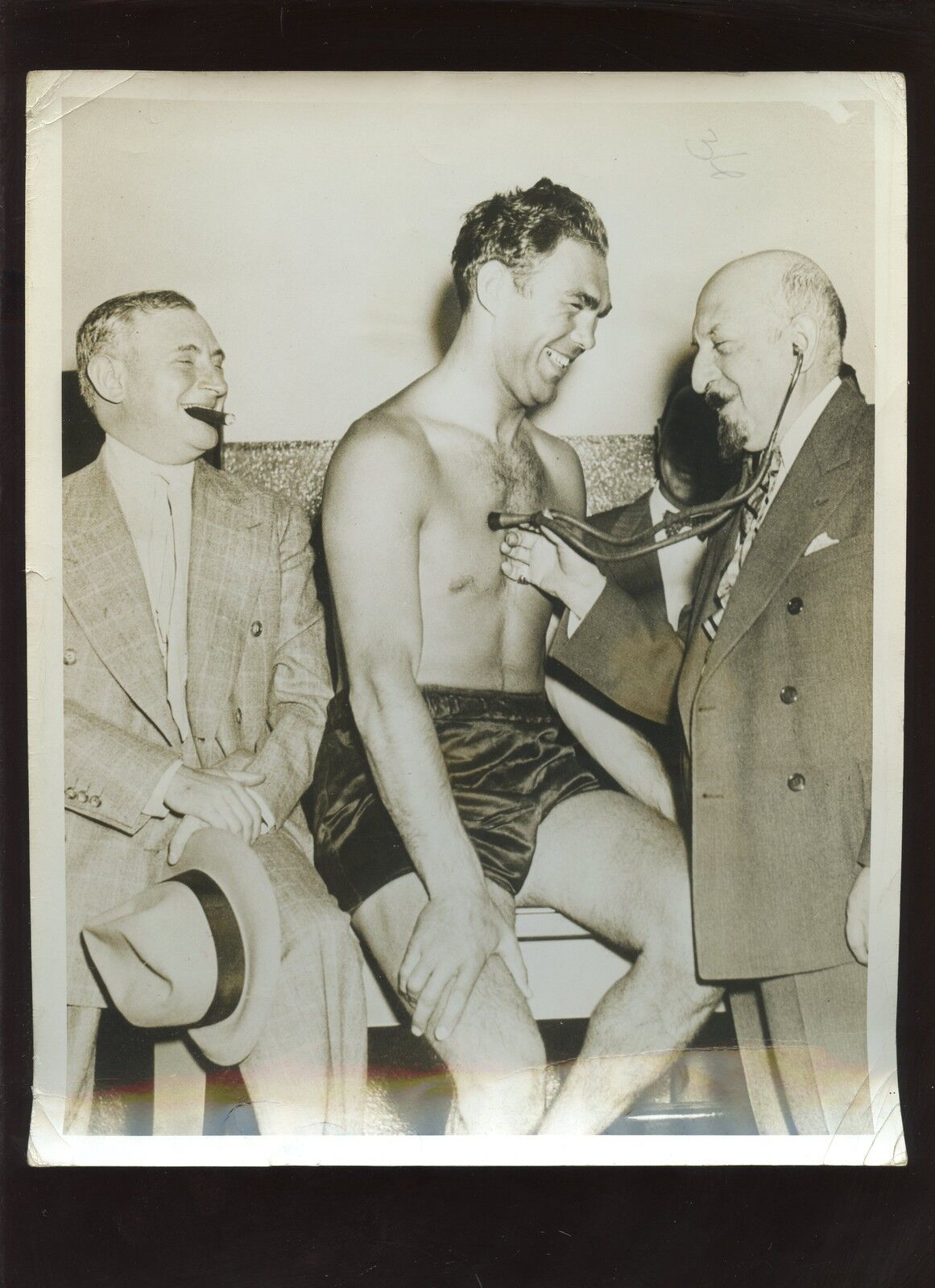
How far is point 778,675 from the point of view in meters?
1.91

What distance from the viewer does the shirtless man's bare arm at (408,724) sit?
1.89m

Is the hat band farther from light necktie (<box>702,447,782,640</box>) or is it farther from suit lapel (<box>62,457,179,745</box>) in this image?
light necktie (<box>702,447,782,640</box>)

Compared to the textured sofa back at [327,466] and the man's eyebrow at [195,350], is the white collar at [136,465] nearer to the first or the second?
the textured sofa back at [327,466]

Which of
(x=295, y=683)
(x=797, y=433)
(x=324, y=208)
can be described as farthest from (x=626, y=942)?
(x=324, y=208)

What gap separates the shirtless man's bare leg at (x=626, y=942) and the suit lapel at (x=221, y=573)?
0.67m

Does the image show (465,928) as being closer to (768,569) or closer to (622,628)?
(622,628)

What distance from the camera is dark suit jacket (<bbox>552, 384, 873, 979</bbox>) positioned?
191 centimetres

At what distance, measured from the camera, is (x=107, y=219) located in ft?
6.32

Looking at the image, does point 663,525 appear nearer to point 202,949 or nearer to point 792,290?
point 792,290

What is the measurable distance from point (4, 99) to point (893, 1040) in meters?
2.42

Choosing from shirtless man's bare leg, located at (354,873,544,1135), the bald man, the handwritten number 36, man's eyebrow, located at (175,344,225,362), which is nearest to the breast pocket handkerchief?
the bald man

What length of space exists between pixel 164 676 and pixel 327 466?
1.60ft

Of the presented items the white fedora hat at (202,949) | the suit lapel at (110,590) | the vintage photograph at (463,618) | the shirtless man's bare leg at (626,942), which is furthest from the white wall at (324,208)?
the shirtless man's bare leg at (626,942)
